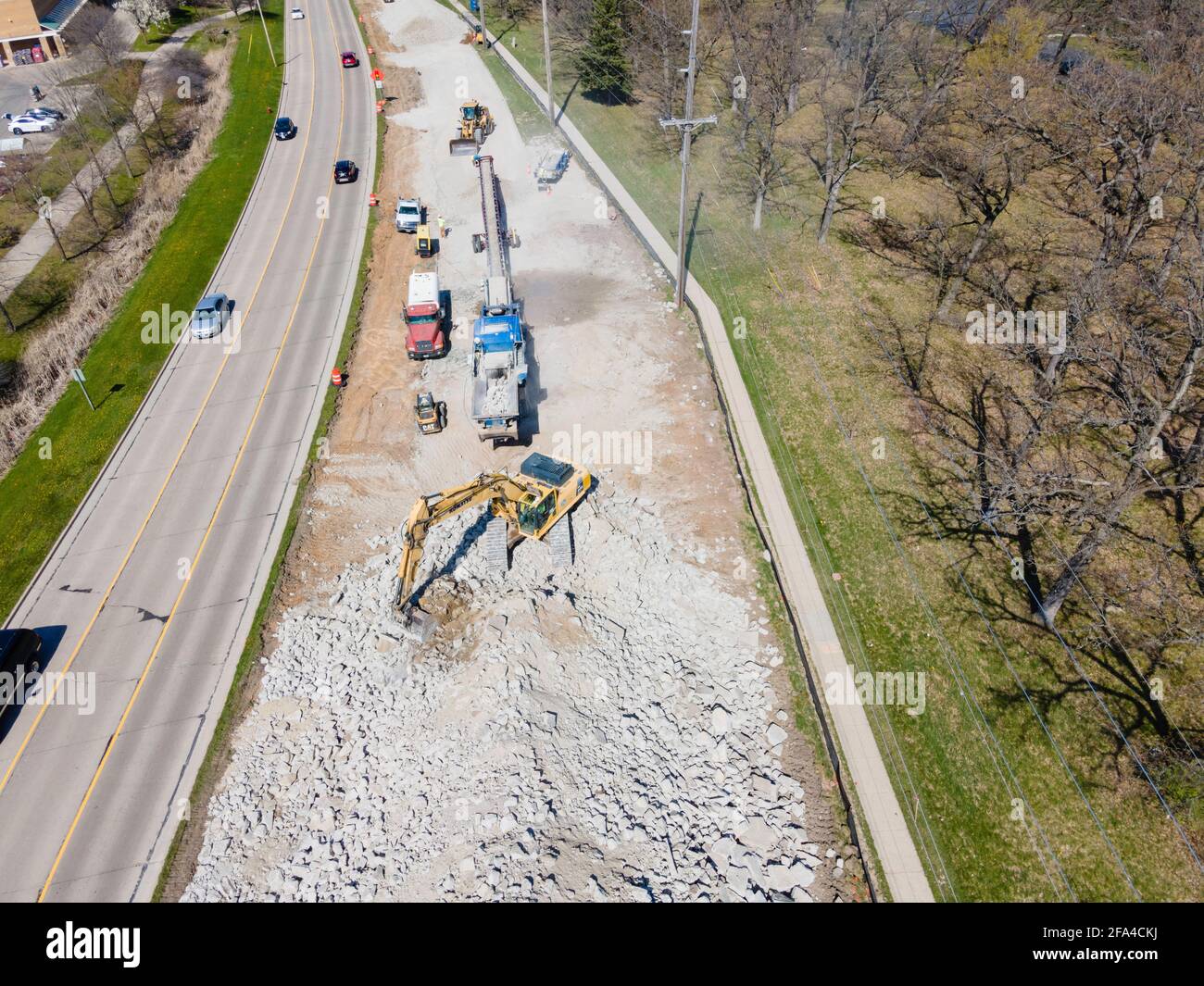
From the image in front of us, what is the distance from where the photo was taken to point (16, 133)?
Result: 6138 centimetres

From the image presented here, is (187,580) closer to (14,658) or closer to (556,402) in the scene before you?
Result: (14,658)

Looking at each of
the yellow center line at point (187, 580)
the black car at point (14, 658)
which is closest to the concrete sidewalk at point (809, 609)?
the yellow center line at point (187, 580)

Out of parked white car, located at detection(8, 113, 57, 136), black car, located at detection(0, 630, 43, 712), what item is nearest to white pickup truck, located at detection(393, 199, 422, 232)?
black car, located at detection(0, 630, 43, 712)

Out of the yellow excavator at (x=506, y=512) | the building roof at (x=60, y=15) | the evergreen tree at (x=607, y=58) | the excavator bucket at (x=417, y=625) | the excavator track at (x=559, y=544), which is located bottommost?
the excavator bucket at (x=417, y=625)

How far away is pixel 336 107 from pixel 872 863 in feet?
224

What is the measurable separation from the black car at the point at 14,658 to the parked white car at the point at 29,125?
57298 millimetres

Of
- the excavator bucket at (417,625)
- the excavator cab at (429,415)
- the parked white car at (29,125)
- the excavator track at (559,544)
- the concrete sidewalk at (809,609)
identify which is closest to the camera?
the concrete sidewalk at (809,609)

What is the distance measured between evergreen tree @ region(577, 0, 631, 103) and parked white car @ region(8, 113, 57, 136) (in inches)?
1802

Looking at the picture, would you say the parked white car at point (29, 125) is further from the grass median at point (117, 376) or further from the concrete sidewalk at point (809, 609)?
the concrete sidewalk at point (809, 609)

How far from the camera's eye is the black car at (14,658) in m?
24.8

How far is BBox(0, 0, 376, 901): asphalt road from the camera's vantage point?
22.0 meters

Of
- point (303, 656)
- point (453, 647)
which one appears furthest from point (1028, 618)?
point (303, 656)

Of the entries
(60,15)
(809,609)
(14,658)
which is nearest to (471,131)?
(14,658)

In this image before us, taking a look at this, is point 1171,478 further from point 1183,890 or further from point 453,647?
point 453,647
